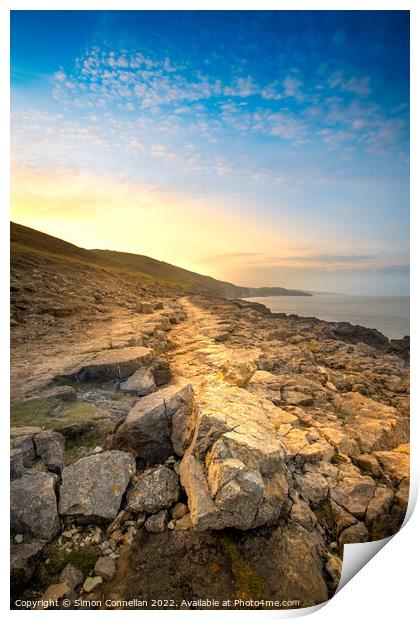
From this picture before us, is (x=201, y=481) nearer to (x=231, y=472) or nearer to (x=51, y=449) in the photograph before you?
(x=231, y=472)

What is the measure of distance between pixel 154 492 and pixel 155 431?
0.78 m

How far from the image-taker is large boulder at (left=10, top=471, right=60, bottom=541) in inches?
134

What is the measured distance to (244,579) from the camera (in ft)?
10.9

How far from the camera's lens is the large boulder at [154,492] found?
3.62 meters

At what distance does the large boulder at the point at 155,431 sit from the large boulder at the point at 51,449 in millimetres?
701

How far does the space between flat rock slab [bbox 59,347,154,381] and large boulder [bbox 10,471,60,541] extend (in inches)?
98.7

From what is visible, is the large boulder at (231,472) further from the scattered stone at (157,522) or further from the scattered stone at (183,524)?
the scattered stone at (157,522)

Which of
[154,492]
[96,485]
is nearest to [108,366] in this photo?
[96,485]

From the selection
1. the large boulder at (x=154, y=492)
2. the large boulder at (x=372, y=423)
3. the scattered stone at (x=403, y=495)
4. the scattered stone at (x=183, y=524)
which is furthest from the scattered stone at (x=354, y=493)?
the large boulder at (x=154, y=492)

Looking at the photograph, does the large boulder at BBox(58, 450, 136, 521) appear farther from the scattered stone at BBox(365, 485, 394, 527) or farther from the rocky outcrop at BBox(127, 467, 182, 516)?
the scattered stone at BBox(365, 485, 394, 527)

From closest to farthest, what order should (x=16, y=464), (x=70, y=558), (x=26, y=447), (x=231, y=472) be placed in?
(x=70, y=558) < (x=231, y=472) < (x=16, y=464) < (x=26, y=447)

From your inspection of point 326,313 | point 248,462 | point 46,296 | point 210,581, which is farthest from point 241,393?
point 326,313

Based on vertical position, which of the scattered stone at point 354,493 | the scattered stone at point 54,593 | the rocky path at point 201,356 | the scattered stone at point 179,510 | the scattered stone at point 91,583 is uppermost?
the rocky path at point 201,356
